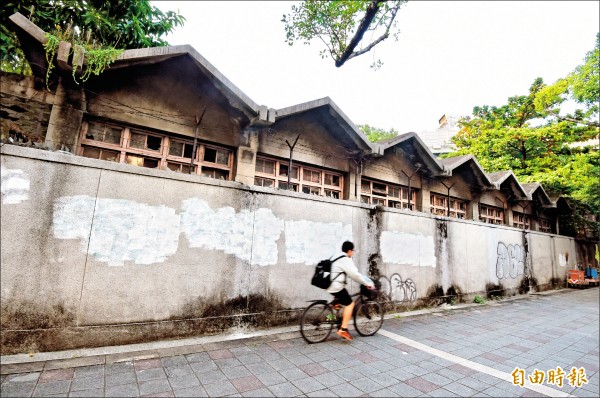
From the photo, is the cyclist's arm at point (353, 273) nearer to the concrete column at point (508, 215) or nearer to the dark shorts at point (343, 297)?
the dark shorts at point (343, 297)

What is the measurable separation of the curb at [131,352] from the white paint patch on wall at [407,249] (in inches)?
146

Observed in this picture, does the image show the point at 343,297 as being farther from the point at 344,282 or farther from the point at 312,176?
the point at 312,176

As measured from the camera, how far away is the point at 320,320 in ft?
18.8

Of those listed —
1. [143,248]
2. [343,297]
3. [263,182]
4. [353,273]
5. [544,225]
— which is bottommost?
[343,297]

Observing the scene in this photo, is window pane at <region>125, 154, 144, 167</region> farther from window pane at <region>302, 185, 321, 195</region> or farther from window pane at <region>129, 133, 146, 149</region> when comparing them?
window pane at <region>302, 185, 321, 195</region>

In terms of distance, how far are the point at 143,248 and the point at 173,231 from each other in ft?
1.88

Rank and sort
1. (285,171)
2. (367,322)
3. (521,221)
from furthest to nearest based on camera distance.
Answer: (521,221) → (285,171) → (367,322)

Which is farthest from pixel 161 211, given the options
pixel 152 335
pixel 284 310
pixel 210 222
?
pixel 284 310

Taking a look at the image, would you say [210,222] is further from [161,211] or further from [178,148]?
[178,148]

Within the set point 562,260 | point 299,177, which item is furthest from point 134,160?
point 562,260

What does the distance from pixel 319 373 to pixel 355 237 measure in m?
4.02

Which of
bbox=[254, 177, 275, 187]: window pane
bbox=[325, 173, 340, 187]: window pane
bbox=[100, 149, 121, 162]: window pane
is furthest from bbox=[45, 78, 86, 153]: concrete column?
bbox=[325, 173, 340, 187]: window pane

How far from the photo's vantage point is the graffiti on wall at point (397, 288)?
826 centimetres

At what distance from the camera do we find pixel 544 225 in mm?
17516
